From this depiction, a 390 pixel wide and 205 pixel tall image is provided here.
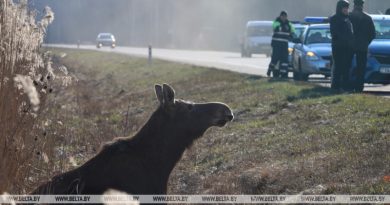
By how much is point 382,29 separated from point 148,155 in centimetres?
1608

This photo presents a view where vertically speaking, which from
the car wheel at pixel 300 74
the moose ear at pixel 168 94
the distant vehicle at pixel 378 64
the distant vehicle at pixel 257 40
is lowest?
the distant vehicle at pixel 257 40

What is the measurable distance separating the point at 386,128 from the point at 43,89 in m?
4.98

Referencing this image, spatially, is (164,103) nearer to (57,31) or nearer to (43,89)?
(43,89)

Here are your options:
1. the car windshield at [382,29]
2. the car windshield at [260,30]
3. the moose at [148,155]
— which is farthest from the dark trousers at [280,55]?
the car windshield at [260,30]

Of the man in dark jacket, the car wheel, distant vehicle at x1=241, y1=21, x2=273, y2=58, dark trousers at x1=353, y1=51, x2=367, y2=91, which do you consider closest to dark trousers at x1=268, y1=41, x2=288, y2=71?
the car wheel

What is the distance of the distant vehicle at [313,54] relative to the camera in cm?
2558

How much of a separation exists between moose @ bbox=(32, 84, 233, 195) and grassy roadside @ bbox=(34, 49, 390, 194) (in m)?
0.33

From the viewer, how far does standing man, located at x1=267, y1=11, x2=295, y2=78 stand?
87.9 ft

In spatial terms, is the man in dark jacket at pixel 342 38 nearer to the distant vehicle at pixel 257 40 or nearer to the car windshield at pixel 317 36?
the car windshield at pixel 317 36

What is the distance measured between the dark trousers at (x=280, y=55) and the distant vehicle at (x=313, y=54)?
32 centimetres

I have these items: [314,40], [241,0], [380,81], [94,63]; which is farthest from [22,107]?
[241,0]

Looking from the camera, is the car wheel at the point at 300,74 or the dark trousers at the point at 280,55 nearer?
the car wheel at the point at 300,74

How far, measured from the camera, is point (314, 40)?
2680 centimetres

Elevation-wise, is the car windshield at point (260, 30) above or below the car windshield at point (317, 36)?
below
